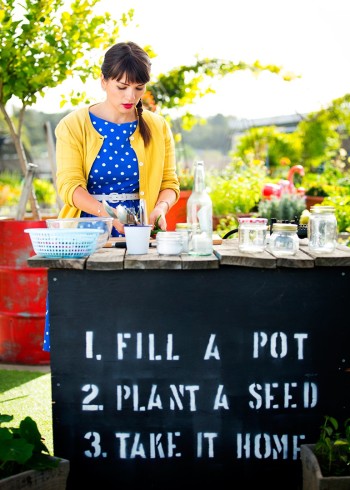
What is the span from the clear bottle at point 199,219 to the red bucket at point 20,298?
214 centimetres

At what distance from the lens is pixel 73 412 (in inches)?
98.7

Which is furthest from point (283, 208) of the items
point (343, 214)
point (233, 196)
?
point (233, 196)

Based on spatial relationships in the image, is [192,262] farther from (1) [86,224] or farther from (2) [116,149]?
(2) [116,149]

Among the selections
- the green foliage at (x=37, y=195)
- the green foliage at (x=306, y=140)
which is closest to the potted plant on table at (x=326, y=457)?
the green foliage at (x=37, y=195)

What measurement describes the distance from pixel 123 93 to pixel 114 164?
1.15ft

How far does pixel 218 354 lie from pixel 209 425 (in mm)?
248

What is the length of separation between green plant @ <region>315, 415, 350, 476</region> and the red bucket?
2.62m

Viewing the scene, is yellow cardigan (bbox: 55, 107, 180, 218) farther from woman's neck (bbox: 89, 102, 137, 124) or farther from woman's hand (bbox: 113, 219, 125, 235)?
woman's hand (bbox: 113, 219, 125, 235)

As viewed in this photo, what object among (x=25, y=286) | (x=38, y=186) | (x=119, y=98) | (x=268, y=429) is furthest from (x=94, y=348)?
(x=38, y=186)

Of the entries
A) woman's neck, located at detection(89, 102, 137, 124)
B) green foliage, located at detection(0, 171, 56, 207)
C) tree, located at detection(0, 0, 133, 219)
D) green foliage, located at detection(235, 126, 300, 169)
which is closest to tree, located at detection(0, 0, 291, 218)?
tree, located at detection(0, 0, 133, 219)

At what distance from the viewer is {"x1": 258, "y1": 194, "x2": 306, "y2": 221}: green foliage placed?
22.3 feet

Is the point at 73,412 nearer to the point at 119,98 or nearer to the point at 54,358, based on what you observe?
the point at 54,358

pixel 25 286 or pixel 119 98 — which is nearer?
pixel 119 98

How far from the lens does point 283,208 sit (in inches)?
269
